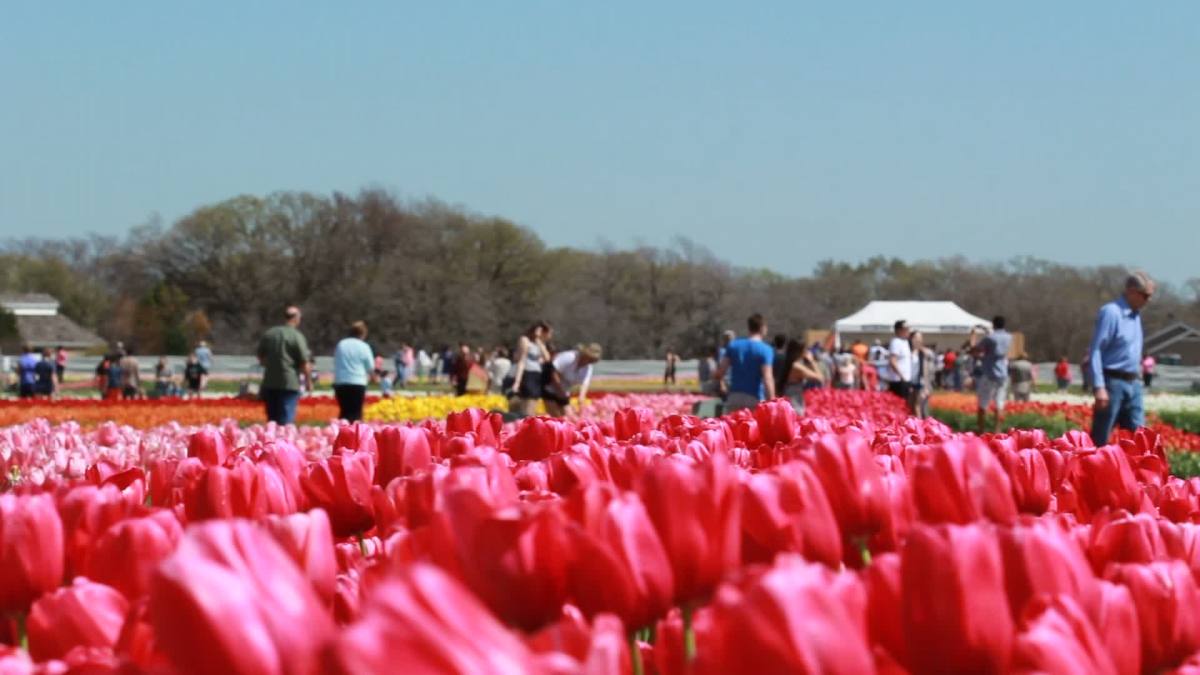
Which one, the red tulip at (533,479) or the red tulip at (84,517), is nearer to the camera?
the red tulip at (84,517)

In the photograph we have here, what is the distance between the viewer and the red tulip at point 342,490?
173 centimetres

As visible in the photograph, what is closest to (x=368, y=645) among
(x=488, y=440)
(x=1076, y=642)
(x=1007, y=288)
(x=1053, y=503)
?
(x=1076, y=642)

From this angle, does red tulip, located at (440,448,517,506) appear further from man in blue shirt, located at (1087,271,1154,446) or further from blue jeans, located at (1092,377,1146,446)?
blue jeans, located at (1092,377,1146,446)

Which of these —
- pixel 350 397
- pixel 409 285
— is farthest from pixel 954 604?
pixel 409 285

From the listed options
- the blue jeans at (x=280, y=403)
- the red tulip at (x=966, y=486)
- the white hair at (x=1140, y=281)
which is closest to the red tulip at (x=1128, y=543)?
the red tulip at (x=966, y=486)

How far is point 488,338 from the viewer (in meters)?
76.3

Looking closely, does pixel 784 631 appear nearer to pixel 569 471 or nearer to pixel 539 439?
pixel 569 471

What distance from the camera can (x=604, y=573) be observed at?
3.41ft

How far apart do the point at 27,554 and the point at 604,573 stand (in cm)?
54

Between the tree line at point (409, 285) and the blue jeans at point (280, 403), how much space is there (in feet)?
195

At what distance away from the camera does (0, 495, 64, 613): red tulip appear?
49.1 inches

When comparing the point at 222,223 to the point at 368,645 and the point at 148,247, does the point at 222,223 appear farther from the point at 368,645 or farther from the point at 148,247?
the point at 368,645

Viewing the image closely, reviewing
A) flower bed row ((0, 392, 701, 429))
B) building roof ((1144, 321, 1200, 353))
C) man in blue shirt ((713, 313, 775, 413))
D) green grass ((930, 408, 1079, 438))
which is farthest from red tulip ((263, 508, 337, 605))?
building roof ((1144, 321, 1200, 353))

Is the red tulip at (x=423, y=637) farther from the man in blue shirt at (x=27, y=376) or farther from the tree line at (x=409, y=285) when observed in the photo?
the tree line at (x=409, y=285)
